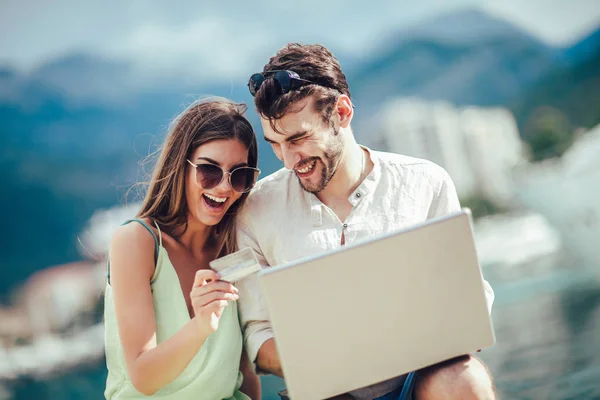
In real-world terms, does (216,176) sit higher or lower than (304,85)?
lower

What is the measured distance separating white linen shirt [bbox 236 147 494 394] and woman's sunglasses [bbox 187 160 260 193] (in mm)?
113

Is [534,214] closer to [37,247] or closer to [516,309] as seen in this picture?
[516,309]

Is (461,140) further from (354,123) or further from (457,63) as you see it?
(354,123)

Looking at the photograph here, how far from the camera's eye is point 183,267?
1800mm

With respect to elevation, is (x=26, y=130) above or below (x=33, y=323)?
above

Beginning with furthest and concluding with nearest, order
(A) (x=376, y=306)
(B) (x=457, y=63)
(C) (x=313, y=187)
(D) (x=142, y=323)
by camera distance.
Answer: (B) (x=457, y=63), (C) (x=313, y=187), (D) (x=142, y=323), (A) (x=376, y=306)

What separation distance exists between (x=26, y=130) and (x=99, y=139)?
84cm

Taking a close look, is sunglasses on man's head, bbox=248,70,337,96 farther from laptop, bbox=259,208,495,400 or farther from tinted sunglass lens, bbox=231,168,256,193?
laptop, bbox=259,208,495,400

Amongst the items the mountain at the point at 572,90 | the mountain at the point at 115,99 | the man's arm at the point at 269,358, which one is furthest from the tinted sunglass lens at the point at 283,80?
the mountain at the point at 572,90

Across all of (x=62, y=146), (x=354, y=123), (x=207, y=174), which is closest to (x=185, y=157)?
(x=207, y=174)

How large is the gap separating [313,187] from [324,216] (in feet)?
0.30

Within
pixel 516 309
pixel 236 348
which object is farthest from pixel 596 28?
pixel 236 348

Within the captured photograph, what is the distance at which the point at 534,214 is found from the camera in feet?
26.6

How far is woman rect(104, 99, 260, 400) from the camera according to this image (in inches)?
63.1
